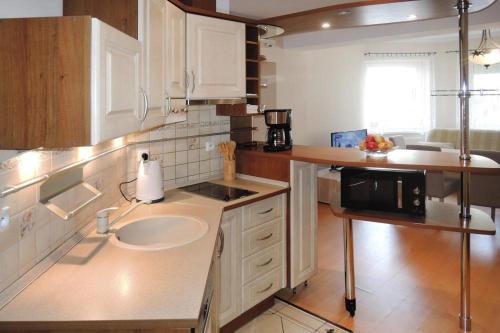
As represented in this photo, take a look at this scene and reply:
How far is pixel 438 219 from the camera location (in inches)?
93.9

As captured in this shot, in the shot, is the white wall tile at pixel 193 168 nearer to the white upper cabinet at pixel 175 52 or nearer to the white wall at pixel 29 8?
the white upper cabinet at pixel 175 52

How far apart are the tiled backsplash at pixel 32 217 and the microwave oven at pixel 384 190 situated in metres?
1.57

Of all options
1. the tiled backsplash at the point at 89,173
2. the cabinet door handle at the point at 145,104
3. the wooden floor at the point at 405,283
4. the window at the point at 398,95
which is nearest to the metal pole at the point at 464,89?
the wooden floor at the point at 405,283

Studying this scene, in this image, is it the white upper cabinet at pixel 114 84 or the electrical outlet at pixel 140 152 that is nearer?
the white upper cabinet at pixel 114 84

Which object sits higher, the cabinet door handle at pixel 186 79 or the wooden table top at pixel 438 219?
the cabinet door handle at pixel 186 79

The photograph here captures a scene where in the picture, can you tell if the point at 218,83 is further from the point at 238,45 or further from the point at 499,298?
the point at 499,298

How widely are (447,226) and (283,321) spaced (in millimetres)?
1214

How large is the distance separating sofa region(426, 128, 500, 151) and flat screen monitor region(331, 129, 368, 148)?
4.90ft

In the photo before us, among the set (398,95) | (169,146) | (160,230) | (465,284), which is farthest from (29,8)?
(398,95)

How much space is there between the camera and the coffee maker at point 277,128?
291 cm

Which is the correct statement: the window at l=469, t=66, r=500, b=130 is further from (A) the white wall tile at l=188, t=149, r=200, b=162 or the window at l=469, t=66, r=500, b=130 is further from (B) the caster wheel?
(A) the white wall tile at l=188, t=149, r=200, b=162

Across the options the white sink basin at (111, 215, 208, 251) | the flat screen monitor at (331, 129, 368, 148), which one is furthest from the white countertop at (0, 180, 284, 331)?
the flat screen monitor at (331, 129, 368, 148)

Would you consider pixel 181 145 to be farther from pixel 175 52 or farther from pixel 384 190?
pixel 384 190

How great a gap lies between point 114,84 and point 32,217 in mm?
555
